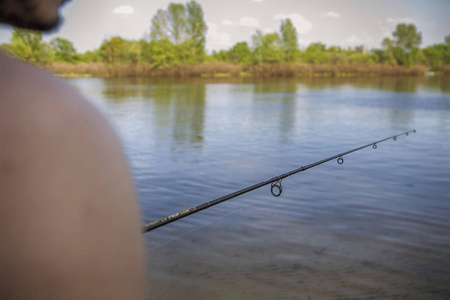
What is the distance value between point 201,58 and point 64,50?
28217mm

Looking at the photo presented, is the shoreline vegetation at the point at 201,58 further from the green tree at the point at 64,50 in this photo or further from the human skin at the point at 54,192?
→ the human skin at the point at 54,192

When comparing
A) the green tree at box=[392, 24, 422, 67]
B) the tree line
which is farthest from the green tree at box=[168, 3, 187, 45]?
the green tree at box=[392, 24, 422, 67]

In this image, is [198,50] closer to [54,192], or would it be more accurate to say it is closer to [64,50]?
[64,50]

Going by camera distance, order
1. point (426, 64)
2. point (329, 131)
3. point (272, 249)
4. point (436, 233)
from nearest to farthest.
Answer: point (272, 249), point (436, 233), point (329, 131), point (426, 64)

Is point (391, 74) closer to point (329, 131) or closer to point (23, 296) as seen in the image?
point (329, 131)

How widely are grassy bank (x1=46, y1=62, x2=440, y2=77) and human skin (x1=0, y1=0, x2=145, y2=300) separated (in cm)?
7510

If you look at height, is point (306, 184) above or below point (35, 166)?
below

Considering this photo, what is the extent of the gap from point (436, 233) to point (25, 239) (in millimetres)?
6022

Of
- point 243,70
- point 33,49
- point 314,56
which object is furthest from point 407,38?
point 33,49

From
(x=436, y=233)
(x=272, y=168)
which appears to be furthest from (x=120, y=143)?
(x=272, y=168)

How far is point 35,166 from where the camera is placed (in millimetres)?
277

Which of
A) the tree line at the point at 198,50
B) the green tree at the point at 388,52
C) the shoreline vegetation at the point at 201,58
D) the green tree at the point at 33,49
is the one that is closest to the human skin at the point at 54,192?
the green tree at the point at 33,49

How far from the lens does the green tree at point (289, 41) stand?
296ft

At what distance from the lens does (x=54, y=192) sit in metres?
0.29
